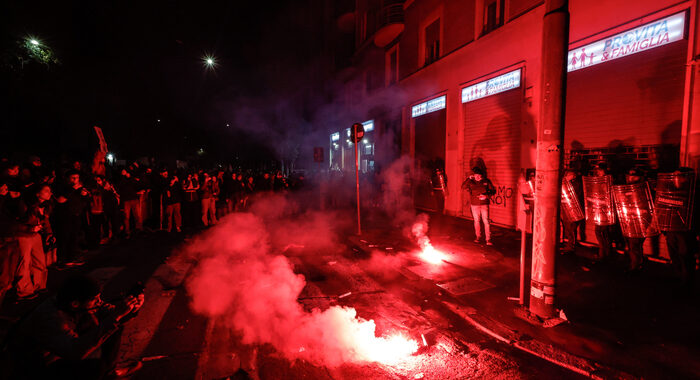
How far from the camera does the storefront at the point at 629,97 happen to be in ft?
20.0

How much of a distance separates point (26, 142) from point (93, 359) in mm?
16207

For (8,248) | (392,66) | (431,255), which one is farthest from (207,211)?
(392,66)

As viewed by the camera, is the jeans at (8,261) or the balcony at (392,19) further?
the balcony at (392,19)

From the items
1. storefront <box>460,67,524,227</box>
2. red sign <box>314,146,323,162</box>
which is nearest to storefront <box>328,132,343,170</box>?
red sign <box>314,146,323,162</box>

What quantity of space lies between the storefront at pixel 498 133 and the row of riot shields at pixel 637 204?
Answer: 302 cm

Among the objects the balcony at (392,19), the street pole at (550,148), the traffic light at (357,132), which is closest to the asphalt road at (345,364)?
the street pole at (550,148)

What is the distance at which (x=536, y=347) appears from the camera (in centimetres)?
349

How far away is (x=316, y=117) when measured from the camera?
1234 inches

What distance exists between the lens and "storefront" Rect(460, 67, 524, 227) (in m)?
9.59

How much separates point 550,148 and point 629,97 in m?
4.74

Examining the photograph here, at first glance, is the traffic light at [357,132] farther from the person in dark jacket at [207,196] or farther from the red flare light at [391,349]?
the red flare light at [391,349]

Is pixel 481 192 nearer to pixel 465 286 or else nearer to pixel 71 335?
pixel 465 286

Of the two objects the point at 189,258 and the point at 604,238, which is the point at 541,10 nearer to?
the point at 604,238

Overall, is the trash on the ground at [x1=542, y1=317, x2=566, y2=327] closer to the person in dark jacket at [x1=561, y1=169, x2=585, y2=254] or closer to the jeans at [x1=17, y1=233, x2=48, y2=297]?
the person in dark jacket at [x1=561, y1=169, x2=585, y2=254]
